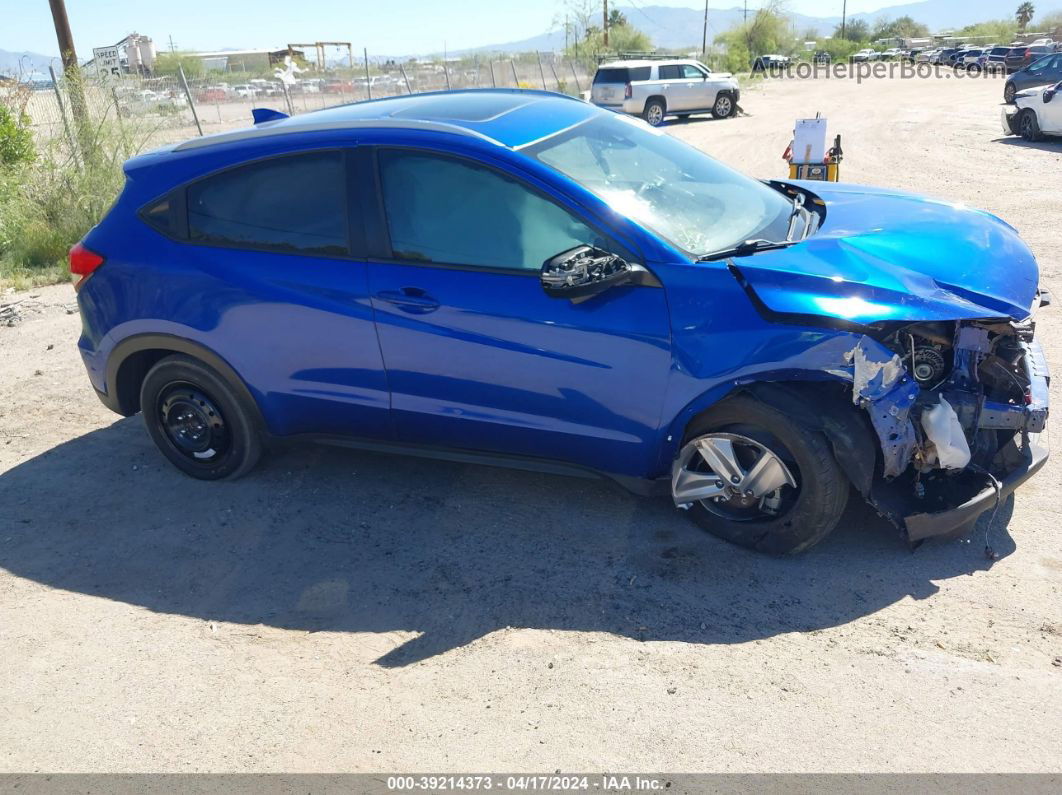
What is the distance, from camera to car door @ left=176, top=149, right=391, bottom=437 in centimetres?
425

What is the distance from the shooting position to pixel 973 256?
3.96 metres

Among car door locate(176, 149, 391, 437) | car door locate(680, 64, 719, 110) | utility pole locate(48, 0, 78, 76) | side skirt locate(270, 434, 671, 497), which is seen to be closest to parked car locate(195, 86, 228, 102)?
utility pole locate(48, 0, 78, 76)

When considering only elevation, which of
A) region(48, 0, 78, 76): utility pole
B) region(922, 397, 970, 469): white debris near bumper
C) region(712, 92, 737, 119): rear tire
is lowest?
region(712, 92, 737, 119): rear tire

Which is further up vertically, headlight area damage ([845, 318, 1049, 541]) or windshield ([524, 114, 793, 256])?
windshield ([524, 114, 793, 256])

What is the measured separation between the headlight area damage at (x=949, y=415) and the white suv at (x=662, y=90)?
23.0 metres

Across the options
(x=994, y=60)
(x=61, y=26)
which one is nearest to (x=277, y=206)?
(x=61, y=26)

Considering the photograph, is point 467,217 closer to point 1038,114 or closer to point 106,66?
point 106,66

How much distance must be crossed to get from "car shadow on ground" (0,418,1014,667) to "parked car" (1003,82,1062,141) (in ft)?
48.8

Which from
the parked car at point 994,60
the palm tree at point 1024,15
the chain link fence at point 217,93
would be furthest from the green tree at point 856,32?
the chain link fence at point 217,93

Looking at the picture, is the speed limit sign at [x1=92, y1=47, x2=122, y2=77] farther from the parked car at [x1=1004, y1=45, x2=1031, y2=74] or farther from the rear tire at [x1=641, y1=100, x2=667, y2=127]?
the parked car at [x1=1004, y1=45, x2=1031, y2=74]

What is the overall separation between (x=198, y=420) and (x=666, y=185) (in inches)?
110

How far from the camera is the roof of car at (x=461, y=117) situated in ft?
13.7

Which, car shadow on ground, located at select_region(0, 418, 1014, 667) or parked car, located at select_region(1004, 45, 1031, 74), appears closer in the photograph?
car shadow on ground, located at select_region(0, 418, 1014, 667)

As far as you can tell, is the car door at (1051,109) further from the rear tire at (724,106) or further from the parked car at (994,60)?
the parked car at (994,60)
